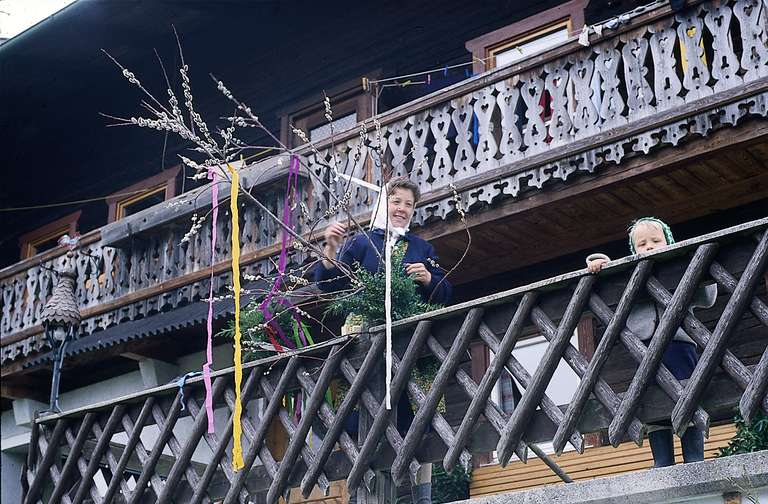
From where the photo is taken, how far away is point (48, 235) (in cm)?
1869

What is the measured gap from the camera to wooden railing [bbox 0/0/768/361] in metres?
9.70

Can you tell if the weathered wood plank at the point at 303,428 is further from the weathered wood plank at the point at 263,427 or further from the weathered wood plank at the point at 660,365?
the weathered wood plank at the point at 660,365

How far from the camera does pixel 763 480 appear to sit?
5.59 m

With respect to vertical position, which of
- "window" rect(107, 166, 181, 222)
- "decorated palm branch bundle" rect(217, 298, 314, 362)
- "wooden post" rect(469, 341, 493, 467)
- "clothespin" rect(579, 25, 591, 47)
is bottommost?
"decorated palm branch bundle" rect(217, 298, 314, 362)

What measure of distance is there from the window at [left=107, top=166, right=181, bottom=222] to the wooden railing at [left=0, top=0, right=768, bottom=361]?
3487 mm

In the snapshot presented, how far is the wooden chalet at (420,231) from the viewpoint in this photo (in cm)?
665

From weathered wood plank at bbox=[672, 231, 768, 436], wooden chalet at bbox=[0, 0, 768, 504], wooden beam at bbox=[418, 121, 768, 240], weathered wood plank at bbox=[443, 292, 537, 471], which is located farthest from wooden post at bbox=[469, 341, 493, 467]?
weathered wood plank at bbox=[672, 231, 768, 436]

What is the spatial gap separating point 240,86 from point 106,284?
10.9 feet

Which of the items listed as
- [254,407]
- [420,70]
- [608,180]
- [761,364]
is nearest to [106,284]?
[254,407]

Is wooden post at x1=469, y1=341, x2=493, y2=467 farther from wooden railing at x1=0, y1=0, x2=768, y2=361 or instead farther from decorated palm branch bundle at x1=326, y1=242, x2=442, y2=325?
decorated palm branch bundle at x1=326, y1=242, x2=442, y2=325

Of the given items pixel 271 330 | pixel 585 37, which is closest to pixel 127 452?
pixel 271 330

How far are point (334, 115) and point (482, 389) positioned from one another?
8.44 m

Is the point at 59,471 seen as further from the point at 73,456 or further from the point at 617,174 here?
the point at 617,174

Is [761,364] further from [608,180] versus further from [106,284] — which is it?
[106,284]
